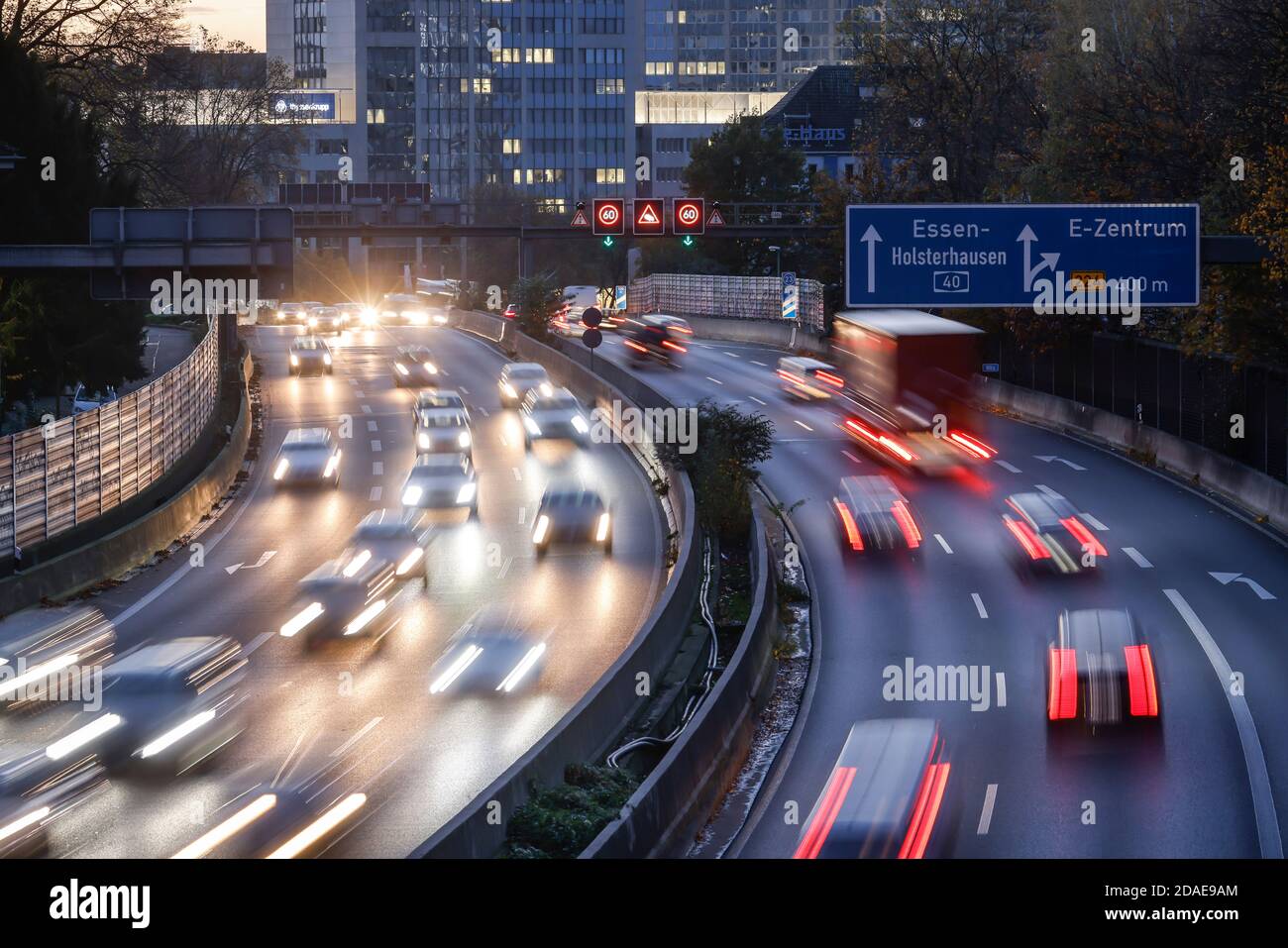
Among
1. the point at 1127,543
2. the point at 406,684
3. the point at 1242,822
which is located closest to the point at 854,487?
the point at 1127,543

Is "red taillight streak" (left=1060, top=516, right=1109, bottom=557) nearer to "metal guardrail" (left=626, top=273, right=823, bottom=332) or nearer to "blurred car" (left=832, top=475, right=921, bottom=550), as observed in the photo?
"blurred car" (left=832, top=475, right=921, bottom=550)

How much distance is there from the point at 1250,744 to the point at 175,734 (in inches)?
625

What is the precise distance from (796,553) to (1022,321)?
2251 centimetres

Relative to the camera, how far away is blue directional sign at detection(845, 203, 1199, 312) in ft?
102

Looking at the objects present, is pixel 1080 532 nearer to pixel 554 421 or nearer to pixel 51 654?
pixel 51 654

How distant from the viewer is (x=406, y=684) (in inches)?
1089

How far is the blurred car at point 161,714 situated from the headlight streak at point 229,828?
1975mm

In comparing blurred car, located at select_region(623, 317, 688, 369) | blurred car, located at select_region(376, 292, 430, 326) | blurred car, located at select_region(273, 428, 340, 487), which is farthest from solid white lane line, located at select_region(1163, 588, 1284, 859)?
blurred car, located at select_region(376, 292, 430, 326)

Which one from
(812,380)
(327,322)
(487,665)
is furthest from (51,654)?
(327,322)

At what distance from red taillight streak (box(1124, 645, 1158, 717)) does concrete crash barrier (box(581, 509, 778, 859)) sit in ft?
19.4

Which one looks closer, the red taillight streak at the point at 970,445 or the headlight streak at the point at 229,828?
the headlight streak at the point at 229,828

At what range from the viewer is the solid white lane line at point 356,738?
23.6 m

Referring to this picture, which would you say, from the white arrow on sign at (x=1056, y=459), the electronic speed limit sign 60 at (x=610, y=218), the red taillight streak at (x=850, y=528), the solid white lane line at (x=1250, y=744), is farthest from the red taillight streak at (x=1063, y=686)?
the electronic speed limit sign 60 at (x=610, y=218)

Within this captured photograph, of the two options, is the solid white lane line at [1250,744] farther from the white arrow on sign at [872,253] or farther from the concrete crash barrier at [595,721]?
the white arrow on sign at [872,253]
